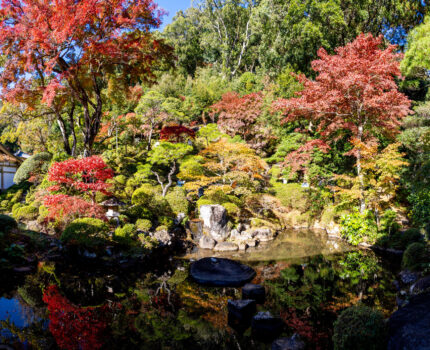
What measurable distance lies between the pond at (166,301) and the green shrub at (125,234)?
2.93ft

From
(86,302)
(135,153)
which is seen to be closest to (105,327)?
(86,302)

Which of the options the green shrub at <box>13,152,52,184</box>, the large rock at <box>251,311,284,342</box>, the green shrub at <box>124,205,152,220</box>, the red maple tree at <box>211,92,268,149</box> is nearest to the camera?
the large rock at <box>251,311,284,342</box>

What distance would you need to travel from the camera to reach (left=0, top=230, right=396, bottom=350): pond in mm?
3895

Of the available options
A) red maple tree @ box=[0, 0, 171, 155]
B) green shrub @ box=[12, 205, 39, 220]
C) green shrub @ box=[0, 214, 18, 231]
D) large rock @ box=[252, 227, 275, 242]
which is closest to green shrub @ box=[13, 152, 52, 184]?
green shrub @ box=[12, 205, 39, 220]

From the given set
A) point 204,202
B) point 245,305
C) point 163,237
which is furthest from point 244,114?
point 245,305

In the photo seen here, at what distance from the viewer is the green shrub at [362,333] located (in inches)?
121

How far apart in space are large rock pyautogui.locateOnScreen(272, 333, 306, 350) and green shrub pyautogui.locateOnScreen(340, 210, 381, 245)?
6.40 meters

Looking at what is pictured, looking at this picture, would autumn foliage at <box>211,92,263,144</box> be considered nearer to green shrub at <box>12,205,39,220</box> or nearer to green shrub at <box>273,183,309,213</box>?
green shrub at <box>273,183,309,213</box>

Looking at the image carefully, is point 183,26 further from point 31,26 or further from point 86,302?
point 86,302

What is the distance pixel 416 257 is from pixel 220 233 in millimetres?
5604

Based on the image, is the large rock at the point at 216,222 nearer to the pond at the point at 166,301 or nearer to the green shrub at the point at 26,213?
the pond at the point at 166,301

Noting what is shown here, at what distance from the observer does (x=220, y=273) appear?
6.43 meters

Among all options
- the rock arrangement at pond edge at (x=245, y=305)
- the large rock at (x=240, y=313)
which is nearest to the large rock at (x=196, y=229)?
the rock arrangement at pond edge at (x=245, y=305)

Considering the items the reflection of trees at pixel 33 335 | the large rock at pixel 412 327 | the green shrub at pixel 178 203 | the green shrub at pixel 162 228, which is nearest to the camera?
the large rock at pixel 412 327
